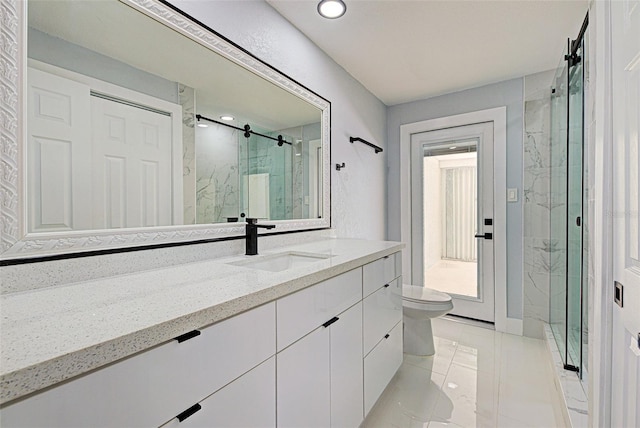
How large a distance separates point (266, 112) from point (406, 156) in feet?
6.46

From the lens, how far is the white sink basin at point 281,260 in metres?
1.47

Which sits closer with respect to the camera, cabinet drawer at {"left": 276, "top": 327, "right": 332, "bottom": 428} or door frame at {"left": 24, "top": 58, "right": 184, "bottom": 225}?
cabinet drawer at {"left": 276, "top": 327, "right": 332, "bottom": 428}

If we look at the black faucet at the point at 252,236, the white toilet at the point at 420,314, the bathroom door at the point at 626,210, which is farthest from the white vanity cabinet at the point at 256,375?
the bathroom door at the point at 626,210

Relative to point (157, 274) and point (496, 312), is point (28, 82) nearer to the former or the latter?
point (157, 274)

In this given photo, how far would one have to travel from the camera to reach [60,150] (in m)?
0.93

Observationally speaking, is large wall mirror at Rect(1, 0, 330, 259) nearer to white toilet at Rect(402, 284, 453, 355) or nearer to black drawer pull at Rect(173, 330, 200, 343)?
black drawer pull at Rect(173, 330, 200, 343)

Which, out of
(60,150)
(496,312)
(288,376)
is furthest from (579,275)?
(60,150)

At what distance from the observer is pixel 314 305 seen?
1.12 m

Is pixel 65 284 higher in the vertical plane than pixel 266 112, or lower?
lower

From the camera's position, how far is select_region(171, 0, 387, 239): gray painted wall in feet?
5.00

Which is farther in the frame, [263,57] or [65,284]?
[263,57]

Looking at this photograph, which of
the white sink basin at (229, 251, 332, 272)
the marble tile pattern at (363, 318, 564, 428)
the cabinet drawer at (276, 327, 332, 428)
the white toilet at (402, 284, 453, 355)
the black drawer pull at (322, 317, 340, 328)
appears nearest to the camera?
the cabinet drawer at (276, 327, 332, 428)

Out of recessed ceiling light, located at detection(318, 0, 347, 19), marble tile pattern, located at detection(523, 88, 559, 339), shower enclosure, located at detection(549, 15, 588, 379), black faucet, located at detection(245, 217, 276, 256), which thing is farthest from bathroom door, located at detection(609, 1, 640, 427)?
marble tile pattern, located at detection(523, 88, 559, 339)

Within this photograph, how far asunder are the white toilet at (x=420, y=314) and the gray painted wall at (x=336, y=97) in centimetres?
73
